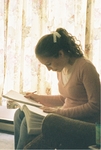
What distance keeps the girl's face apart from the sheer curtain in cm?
105

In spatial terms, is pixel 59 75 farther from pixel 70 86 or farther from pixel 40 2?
pixel 40 2

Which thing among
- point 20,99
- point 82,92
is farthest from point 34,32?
point 82,92

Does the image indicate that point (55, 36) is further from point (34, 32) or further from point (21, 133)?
point (34, 32)

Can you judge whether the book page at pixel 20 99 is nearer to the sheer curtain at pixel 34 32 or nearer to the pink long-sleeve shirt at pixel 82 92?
the pink long-sleeve shirt at pixel 82 92

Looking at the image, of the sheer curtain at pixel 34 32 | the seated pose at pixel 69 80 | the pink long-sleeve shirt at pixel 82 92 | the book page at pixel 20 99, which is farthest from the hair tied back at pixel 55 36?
the sheer curtain at pixel 34 32

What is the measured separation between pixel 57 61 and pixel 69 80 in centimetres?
10

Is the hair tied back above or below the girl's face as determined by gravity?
above

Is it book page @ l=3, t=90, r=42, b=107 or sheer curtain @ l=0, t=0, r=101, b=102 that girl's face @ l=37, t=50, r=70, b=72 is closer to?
book page @ l=3, t=90, r=42, b=107

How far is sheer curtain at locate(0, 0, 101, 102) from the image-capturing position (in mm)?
2264

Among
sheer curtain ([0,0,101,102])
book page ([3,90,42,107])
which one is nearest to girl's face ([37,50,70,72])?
book page ([3,90,42,107])

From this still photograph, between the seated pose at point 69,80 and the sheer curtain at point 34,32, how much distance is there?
3.43 ft

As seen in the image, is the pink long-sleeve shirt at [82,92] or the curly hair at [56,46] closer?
the pink long-sleeve shirt at [82,92]

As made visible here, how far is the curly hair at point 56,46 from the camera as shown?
117cm

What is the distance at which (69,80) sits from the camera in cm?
119
